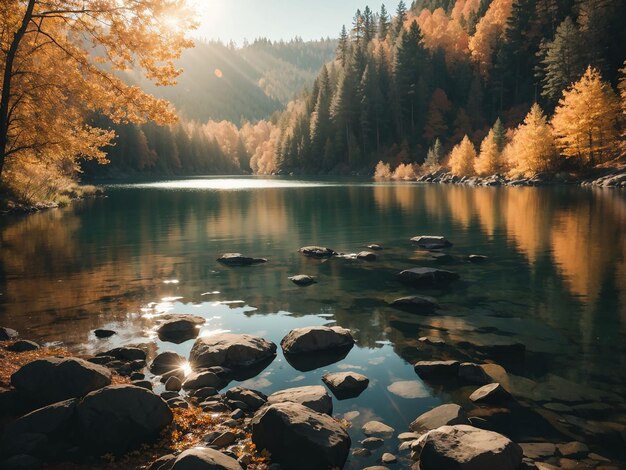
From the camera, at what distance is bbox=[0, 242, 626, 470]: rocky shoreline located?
259 inches

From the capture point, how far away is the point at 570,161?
72875 millimetres

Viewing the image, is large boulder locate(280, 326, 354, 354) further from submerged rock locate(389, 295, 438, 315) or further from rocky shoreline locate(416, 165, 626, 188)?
rocky shoreline locate(416, 165, 626, 188)

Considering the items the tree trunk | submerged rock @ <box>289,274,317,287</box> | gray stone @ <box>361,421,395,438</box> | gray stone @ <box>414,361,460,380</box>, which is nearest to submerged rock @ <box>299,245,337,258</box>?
submerged rock @ <box>289,274,317,287</box>

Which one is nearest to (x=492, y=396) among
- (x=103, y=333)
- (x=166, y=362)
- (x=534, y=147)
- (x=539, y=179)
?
(x=166, y=362)

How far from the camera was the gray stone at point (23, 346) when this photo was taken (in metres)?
10.9

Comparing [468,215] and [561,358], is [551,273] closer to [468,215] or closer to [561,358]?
[561,358]

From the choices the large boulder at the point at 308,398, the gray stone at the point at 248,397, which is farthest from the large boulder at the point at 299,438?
the gray stone at the point at 248,397

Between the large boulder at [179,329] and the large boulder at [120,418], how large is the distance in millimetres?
4934

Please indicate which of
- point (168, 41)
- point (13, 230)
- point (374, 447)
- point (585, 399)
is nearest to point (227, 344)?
point (374, 447)

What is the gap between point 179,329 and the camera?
12.9 meters

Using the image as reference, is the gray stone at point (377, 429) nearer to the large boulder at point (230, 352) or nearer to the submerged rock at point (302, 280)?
the large boulder at point (230, 352)

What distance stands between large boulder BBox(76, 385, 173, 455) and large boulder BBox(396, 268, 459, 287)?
1220 centimetres

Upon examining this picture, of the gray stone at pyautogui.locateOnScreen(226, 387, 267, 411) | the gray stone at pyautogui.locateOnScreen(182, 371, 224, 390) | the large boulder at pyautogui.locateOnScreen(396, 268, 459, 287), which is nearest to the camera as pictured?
the gray stone at pyautogui.locateOnScreen(226, 387, 267, 411)

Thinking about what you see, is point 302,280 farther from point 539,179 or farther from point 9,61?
point 539,179
